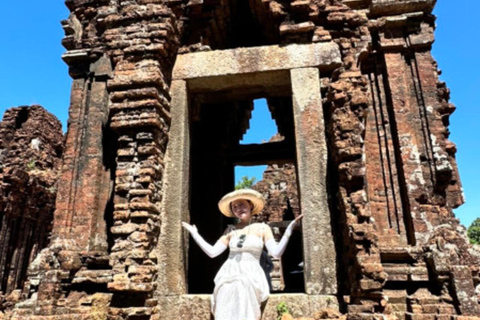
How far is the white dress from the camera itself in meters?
3.93

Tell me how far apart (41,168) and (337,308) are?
16.0m

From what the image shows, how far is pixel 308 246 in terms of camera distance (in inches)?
196

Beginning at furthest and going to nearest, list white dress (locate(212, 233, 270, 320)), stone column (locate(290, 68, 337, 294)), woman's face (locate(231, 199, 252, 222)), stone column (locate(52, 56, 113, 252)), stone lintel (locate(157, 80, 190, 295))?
stone column (locate(52, 56, 113, 252))
stone lintel (locate(157, 80, 190, 295))
stone column (locate(290, 68, 337, 294))
woman's face (locate(231, 199, 252, 222))
white dress (locate(212, 233, 270, 320))

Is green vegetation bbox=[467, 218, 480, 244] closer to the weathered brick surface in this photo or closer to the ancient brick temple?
the ancient brick temple

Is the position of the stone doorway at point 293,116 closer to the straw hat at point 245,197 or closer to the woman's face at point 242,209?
the straw hat at point 245,197

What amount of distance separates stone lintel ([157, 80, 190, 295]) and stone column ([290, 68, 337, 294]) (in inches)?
66.7

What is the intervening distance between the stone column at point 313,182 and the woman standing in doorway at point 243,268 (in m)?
0.85

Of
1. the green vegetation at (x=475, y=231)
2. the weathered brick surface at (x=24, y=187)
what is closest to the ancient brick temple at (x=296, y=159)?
the weathered brick surface at (x=24, y=187)

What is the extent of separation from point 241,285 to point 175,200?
6.17 feet

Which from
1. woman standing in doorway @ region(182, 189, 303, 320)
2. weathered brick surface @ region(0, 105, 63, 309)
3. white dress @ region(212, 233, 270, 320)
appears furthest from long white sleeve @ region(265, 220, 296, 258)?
weathered brick surface @ region(0, 105, 63, 309)

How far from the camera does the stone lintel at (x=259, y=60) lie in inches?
231

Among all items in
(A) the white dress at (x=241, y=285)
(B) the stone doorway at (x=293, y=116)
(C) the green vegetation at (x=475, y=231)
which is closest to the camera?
(A) the white dress at (x=241, y=285)

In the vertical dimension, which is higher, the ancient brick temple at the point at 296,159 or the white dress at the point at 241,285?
the ancient brick temple at the point at 296,159

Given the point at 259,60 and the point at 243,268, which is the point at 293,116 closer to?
the point at 259,60
